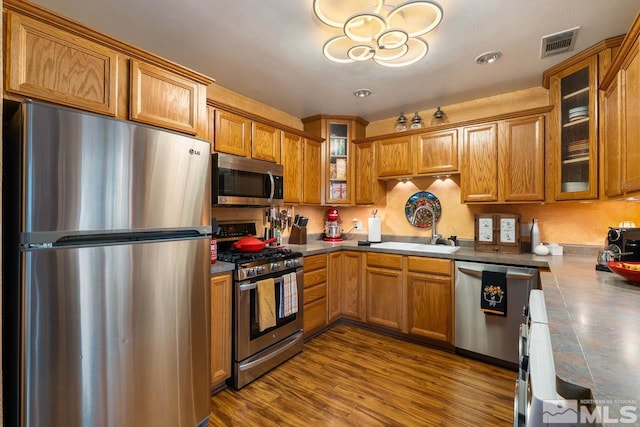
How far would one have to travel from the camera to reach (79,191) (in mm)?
1217

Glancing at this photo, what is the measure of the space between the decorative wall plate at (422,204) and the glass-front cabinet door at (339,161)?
28.3 inches

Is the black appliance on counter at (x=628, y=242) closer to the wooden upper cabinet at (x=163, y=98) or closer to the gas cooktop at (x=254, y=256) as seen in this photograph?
the gas cooktop at (x=254, y=256)

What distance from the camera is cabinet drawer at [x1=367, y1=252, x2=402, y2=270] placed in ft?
9.44

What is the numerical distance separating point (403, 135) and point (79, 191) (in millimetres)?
2865

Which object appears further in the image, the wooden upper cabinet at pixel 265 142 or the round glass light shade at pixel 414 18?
the wooden upper cabinet at pixel 265 142

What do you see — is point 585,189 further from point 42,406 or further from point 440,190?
point 42,406

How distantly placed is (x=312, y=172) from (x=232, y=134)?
111cm

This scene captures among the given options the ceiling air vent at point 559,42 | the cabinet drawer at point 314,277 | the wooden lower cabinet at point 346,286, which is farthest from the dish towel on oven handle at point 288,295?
the ceiling air vent at point 559,42

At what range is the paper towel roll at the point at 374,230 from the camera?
3.36 meters

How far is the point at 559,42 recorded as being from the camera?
76.6 inches

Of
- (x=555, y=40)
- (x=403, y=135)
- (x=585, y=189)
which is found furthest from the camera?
(x=403, y=135)

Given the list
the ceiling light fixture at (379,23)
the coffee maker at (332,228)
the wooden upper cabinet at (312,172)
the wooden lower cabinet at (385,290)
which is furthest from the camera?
the coffee maker at (332,228)

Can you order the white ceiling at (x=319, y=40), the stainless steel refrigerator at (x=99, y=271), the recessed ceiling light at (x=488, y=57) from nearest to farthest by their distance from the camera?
the stainless steel refrigerator at (x=99, y=271) < the white ceiling at (x=319, y=40) < the recessed ceiling light at (x=488, y=57)

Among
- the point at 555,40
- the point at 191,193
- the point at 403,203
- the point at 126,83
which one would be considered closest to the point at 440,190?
the point at 403,203
